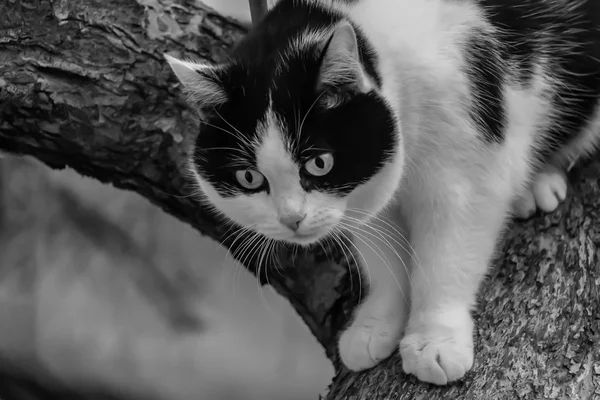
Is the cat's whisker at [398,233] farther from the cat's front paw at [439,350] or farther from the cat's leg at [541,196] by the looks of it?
the cat's leg at [541,196]

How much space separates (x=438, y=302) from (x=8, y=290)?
3.32 feet

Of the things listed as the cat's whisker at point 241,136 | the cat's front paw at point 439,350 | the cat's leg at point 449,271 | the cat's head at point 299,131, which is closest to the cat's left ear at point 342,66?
the cat's head at point 299,131

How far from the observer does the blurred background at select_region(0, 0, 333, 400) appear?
4.66ft

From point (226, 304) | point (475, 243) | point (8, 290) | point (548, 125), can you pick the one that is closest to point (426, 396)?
point (475, 243)

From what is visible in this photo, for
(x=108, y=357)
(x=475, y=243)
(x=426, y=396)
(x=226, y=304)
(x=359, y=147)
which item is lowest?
(x=108, y=357)

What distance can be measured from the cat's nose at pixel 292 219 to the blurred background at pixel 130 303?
1.97 feet

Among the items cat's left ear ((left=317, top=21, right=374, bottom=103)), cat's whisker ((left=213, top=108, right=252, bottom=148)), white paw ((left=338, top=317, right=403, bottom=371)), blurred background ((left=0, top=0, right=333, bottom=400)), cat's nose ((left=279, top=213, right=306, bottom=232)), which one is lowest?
blurred background ((left=0, top=0, right=333, bottom=400))

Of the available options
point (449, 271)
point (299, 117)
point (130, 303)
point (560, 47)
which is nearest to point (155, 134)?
point (130, 303)

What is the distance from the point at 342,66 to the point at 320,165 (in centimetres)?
13

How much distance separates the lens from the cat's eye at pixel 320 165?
825 mm

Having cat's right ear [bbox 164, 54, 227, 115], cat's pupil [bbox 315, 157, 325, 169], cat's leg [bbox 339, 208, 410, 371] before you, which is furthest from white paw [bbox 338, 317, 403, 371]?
cat's right ear [bbox 164, 54, 227, 115]

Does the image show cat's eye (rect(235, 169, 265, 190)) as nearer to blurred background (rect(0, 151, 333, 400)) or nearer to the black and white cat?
the black and white cat

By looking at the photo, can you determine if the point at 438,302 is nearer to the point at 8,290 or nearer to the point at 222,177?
the point at 222,177

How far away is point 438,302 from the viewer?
968 mm
